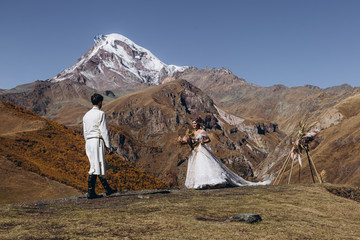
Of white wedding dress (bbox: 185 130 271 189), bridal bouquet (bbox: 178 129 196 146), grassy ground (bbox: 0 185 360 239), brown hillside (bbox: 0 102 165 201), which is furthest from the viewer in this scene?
brown hillside (bbox: 0 102 165 201)

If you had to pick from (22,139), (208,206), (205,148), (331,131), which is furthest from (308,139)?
(331,131)

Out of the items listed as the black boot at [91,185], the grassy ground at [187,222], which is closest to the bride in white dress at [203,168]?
the grassy ground at [187,222]

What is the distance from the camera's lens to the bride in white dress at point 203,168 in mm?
15477

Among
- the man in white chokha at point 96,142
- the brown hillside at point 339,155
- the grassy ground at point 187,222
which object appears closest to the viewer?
the grassy ground at point 187,222

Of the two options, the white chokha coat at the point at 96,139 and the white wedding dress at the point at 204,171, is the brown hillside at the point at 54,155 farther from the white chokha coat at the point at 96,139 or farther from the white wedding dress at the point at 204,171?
the white chokha coat at the point at 96,139

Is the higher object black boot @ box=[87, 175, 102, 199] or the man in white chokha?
the man in white chokha

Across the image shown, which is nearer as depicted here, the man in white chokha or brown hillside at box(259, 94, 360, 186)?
the man in white chokha

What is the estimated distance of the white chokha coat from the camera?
11.5 meters

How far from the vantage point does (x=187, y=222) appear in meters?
7.31

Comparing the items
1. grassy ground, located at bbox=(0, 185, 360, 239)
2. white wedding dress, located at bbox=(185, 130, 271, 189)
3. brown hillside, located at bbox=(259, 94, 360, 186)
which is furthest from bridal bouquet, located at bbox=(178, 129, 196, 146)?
brown hillside, located at bbox=(259, 94, 360, 186)

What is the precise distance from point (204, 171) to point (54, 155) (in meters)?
19.8

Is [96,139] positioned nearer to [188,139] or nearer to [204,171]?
[188,139]

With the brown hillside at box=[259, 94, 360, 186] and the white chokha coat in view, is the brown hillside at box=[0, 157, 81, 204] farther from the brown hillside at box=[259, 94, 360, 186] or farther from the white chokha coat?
the brown hillside at box=[259, 94, 360, 186]

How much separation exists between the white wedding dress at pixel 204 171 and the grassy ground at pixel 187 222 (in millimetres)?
4943
